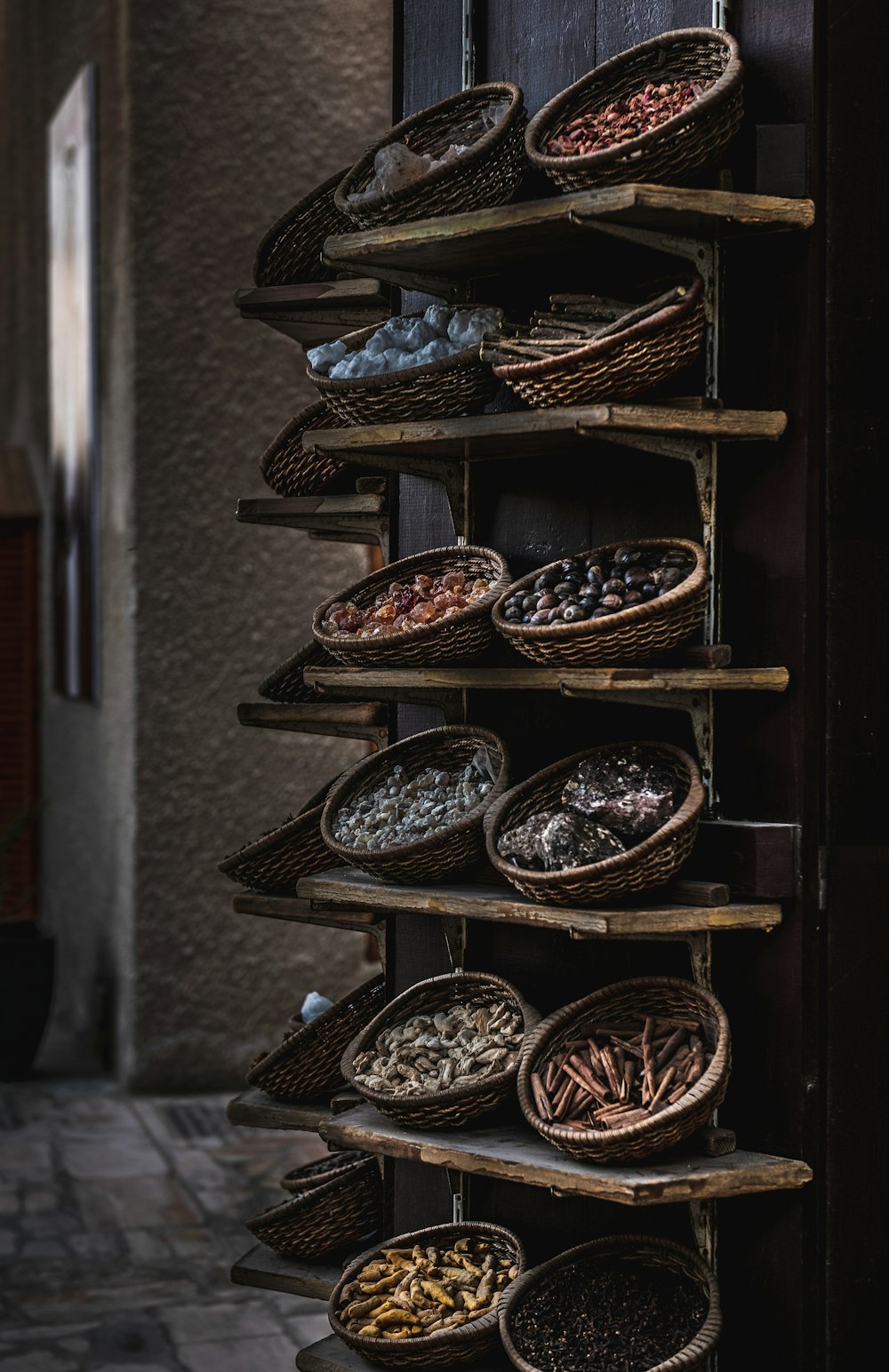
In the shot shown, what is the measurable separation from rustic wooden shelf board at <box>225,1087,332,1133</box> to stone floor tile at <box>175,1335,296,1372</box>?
22.2 inches

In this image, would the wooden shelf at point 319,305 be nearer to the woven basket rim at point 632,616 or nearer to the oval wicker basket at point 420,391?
the oval wicker basket at point 420,391

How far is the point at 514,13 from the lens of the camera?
2.78 metres

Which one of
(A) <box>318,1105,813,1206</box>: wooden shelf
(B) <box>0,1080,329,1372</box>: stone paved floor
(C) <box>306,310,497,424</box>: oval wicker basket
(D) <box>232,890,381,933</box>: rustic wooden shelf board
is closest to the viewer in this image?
(A) <box>318,1105,813,1206</box>: wooden shelf

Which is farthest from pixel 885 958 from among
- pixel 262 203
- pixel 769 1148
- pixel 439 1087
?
pixel 262 203

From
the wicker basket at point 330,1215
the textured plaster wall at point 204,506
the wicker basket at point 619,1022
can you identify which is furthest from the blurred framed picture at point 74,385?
the wicker basket at point 619,1022

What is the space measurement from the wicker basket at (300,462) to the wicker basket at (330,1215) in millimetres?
1319

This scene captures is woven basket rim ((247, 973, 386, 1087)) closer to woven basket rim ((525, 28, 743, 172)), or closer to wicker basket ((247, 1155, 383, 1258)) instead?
wicker basket ((247, 1155, 383, 1258))

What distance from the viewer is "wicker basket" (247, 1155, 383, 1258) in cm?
310

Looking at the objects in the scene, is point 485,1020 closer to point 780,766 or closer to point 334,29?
point 780,766

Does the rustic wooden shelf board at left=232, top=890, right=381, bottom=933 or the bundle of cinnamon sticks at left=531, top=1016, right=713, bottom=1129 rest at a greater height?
the rustic wooden shelf board at left=232, top=890, right=381, bottom=933

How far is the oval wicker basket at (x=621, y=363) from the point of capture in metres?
2.30

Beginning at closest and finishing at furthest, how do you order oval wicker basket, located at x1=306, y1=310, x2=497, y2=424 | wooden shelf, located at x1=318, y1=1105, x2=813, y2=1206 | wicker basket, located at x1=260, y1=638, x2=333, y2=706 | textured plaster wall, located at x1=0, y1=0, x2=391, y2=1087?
wooden shelf, located at x1=318, y1=1105, x2=813, y2=1206 < oval wicker basket, located at x1=306, y1=310, x2=497, y2=424 < wicker basket, located at x1=260, y1=638, x2=333, y2=706 < textured plaster wall, located at x1=0, y1=0, x2=391, y2=1087

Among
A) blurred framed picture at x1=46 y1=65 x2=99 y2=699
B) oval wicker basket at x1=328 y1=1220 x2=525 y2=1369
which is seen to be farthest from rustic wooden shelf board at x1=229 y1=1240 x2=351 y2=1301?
blurred framed picture at x1=46 y1=65 x2=99 y2=699

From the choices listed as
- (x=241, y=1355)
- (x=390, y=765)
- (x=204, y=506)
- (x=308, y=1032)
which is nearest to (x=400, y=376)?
(x=390, y=765)
